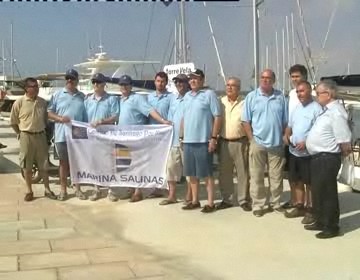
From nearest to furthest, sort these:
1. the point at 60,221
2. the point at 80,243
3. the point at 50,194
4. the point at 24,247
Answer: the point at 24,247, the point at 80,243, the point at 60,221, the point at 50,194

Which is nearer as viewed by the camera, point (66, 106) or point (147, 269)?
point (147, 269)

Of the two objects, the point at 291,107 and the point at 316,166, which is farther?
the point at 291,107

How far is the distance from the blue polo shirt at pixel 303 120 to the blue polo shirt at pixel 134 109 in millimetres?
2384

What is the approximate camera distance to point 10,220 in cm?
795

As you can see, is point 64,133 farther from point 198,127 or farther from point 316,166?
point 316,166

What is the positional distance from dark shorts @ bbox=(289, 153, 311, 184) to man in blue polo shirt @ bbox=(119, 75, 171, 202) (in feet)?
6.89

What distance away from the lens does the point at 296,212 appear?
7.61 metres

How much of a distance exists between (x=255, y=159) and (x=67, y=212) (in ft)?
9.04

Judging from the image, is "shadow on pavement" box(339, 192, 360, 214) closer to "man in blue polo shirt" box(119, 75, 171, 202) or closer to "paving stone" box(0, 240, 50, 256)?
"man in blue polo shirt" box(119, 75, 171, 202)

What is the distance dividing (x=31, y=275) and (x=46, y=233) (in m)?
1.71

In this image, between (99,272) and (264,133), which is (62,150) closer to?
(264,133)

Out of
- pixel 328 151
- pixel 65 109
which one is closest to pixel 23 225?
pixel 65 109

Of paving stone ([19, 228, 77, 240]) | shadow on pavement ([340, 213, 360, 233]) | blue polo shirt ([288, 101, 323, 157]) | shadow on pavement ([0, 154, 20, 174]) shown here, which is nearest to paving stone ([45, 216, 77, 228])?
paving stone ([19, 228, 77, 240])

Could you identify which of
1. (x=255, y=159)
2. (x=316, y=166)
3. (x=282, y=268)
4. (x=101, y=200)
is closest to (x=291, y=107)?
(x=255, y=159)
